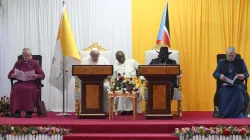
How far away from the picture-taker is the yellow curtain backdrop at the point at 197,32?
34.2 feet

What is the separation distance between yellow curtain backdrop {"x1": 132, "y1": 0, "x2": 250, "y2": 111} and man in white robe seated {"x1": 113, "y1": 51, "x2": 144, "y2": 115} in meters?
1.04

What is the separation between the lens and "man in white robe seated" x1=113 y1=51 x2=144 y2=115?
9203mm

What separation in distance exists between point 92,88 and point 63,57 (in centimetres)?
121

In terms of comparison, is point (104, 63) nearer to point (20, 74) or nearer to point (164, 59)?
point (164, 59)

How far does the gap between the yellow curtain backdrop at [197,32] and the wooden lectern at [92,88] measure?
2.57m

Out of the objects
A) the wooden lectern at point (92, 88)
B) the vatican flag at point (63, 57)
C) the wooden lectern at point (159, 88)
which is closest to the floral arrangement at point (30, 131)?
the wooden lectern at point (92, 88)

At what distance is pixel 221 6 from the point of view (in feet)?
34.4

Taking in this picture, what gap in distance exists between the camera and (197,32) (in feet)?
34.3

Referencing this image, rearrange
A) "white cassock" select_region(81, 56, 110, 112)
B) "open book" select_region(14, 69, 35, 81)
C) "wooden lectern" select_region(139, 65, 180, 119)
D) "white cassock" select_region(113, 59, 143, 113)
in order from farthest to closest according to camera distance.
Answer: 1. "white cassock" select_region(113, 59, 143, 113)
2. "white cassock" select_region(81, 56, 110, 112)
3. "open book" select_region(14, 69, 35, 81)
4. "wooden lectern" select_region(139, 65, 180, 119)

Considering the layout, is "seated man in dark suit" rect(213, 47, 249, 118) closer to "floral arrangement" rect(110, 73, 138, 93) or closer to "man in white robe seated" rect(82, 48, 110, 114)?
"floral arrangement" rect(110, 73, 138, 93)

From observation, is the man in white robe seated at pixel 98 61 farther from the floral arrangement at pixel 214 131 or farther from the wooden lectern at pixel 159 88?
the floral arrangement at pixel 214 131

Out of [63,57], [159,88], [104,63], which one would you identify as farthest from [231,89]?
[63,57]

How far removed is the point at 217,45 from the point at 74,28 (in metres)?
3.24

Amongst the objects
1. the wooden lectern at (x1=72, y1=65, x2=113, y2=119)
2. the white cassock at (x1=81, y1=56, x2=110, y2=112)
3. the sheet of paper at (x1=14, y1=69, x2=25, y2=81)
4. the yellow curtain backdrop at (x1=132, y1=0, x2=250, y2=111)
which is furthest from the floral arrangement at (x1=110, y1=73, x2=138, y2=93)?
the yellow curtain backdrop at (x1=132, y1=0, x2=250, y2=111)
